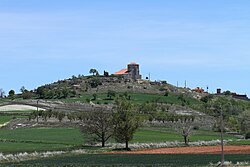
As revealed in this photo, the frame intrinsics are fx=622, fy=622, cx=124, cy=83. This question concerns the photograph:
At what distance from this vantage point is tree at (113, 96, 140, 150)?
93812 mm

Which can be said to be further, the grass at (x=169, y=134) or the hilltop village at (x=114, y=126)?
the grass at (x=169, y=134)

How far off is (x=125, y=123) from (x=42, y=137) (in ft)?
78.0

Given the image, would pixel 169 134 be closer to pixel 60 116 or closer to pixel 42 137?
pixel 60 116

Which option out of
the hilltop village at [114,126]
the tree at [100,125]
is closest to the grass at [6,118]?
the hilltop village at [114,126]

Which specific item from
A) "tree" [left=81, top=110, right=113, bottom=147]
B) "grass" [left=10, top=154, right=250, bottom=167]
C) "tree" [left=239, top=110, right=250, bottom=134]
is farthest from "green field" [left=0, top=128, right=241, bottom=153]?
"grass" [left=10, top=154, right=250, bottom=167]

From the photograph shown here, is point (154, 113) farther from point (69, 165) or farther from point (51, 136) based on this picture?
point (69, 165)

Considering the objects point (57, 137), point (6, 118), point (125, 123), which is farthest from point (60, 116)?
point (125, 123)

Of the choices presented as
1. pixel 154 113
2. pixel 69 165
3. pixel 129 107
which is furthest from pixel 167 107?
pixel 69 165

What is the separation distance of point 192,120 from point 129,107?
2365 inches

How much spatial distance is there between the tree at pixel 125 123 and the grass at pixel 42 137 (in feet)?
23.0

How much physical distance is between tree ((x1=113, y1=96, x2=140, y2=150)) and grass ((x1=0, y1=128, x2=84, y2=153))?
701cm

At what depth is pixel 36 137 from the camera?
112 meters

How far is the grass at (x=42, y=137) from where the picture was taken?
96387 mm

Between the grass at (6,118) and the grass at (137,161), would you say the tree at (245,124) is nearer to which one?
the grass at (6,118)
